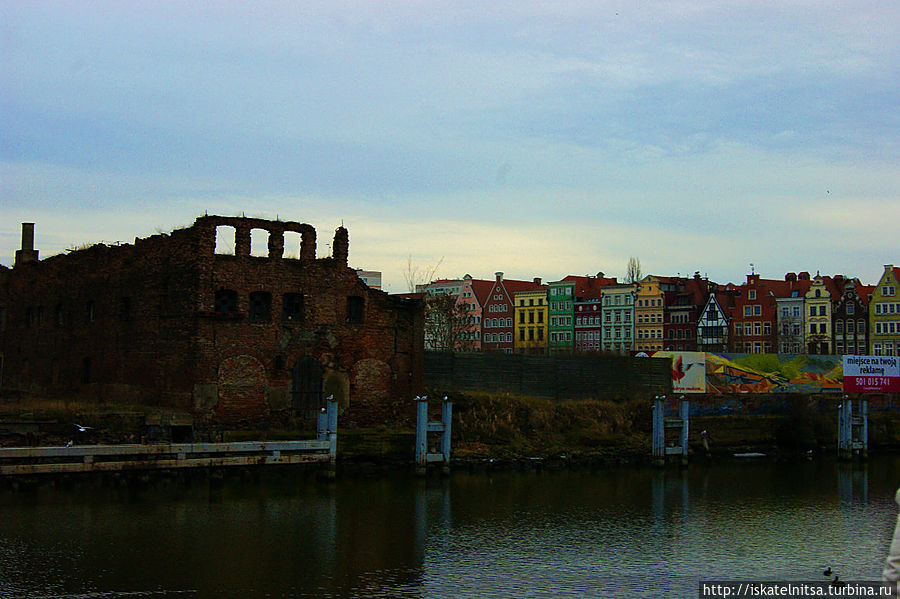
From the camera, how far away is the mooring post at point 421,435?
33.1m

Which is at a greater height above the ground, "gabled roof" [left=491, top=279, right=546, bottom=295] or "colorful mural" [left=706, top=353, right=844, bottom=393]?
"gabled roof" [left=491, top=279, right=546, bottom=295]

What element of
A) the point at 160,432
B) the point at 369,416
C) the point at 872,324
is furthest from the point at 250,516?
the point at 872,324

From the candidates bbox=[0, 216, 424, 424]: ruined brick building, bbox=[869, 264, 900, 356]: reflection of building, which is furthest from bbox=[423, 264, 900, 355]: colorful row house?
bbox=[0, 216, 424, 424]: ruined brick building

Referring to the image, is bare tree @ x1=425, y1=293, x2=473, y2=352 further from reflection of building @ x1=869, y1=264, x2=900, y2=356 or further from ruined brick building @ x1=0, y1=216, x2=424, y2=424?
ruined brick building @ x1=0, y1=216, x2=424, y2=424

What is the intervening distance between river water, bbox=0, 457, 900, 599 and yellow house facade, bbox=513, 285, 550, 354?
2739 inches

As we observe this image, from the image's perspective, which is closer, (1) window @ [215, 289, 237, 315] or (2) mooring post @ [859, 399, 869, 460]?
(1) window @ [215, 289, 237, 315]

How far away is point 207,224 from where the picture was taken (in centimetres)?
3353

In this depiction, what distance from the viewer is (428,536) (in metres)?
23.9

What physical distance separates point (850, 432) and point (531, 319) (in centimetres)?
6229

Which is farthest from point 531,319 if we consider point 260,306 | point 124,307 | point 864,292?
point 260,306

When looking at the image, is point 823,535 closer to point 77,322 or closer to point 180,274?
point 180,274

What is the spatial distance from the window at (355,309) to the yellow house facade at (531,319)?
67789mm

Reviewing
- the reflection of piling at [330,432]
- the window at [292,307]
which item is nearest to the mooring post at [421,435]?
the reflection of piling at [330,432]

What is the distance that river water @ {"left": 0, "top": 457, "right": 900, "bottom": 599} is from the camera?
747 inches
